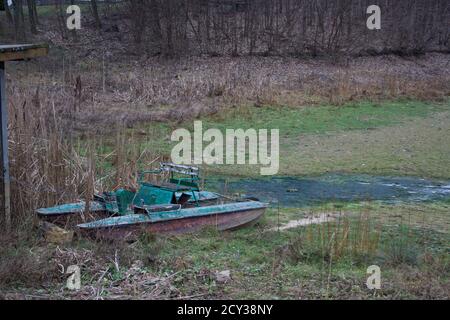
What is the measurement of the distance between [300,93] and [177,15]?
8.73m

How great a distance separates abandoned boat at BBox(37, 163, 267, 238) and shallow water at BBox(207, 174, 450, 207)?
159 cm

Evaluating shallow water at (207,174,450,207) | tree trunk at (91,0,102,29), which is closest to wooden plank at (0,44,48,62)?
shallow water at (207,174,450,207)

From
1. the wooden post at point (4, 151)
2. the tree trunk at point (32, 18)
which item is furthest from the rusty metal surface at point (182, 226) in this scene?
the tree trunk at point (32, 18)

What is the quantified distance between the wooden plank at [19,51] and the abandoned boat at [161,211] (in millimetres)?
1643

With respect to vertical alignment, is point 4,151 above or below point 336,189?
above

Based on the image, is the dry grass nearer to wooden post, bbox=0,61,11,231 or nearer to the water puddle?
wooden post, bbox=0,61,11,231

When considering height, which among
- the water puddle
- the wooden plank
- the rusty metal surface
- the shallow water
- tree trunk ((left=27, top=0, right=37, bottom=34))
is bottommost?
the shallow water

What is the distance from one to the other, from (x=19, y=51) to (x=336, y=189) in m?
5.69

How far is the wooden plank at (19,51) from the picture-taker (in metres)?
6.55

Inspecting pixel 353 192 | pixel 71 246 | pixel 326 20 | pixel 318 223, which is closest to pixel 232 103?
pixel 353 192

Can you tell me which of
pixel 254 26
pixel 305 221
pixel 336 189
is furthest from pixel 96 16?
pixel 305 221

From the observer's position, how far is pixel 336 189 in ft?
35.0

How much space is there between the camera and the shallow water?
10109 mm

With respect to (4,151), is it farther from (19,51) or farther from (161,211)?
(161,211)
